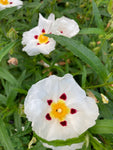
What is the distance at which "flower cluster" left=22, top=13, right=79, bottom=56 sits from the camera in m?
2.05

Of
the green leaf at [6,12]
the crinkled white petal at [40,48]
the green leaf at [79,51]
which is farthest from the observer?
the green leaf at [6,12]

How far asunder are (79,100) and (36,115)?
343mm

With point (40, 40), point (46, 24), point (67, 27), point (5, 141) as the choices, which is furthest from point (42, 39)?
point (5, 141)

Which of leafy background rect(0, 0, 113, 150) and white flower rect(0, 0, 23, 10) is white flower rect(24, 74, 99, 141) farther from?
white flower rect(0, 0, 23, 10)

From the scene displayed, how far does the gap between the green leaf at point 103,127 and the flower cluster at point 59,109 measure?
8 centimetres

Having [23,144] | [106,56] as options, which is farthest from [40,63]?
[23,144]

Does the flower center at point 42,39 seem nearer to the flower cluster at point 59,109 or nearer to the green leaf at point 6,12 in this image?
the green leaf at point 6,12

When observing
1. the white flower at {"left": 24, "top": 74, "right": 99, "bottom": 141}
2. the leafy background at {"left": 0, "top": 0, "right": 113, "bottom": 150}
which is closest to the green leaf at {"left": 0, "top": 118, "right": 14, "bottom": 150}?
the leafy background at {"left": 0, "top": 0, "right": 113, "bottom": 150}

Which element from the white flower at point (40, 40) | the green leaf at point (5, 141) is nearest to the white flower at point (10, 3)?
the white flower at point (40, 40)

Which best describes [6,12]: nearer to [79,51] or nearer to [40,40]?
[40,40]

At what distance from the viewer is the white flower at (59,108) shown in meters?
1.35

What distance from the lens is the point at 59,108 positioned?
155 cm

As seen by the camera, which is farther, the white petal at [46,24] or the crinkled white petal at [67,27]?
the crinkled white petal at [67,27]

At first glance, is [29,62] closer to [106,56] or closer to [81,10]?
[106,56]
